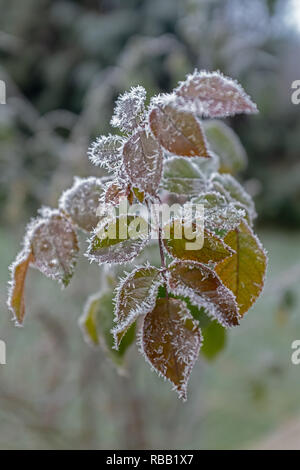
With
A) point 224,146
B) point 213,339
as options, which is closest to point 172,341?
point 213,339

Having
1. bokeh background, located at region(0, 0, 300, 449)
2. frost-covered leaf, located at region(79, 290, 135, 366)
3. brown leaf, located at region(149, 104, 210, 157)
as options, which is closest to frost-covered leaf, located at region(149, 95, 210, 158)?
brown leaf, located at region(149, 104, 210, 157)

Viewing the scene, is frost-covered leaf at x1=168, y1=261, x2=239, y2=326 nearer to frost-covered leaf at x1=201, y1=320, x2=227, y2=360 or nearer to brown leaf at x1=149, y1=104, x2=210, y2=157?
brown leaf at x1=149, y1=104, x2=210, y2=157

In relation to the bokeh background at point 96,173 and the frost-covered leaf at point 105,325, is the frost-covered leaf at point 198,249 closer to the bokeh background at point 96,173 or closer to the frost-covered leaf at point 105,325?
the frost-covered leaf at point 105,325

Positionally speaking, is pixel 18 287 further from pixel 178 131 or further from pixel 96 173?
pixel 96 173

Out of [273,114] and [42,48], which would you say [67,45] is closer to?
[42,48]

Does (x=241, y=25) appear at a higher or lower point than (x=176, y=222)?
higher
